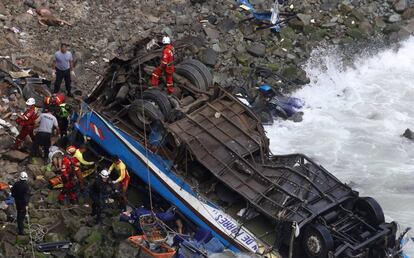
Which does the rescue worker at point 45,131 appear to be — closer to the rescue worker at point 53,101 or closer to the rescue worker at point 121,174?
the rescue worker at point 53,101

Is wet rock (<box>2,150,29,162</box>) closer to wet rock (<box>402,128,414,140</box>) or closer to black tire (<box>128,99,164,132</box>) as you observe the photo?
black tire (<box>128,99,164,132</box>)

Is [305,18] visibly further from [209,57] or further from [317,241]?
[317,241]

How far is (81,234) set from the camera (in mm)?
10703

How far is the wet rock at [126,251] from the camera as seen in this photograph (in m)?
10.4

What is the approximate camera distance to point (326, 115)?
55.4 feet

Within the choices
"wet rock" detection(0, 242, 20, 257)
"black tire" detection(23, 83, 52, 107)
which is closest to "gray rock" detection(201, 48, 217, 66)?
"black tire" detection(23, 83, 52, 107)

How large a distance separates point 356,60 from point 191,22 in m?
4.96

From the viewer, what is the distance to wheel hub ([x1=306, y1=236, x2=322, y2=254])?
10.1m

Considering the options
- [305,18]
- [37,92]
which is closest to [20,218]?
[37,92]

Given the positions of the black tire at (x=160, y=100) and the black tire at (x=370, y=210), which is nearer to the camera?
the black tire at (x=370, y=210)

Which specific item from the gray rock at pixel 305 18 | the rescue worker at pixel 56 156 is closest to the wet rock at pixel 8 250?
the rescue worker at pixel 56 156

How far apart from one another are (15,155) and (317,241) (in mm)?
5433

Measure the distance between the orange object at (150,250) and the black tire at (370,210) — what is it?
3.07m

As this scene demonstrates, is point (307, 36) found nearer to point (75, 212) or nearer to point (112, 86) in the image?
point (112, 86)
